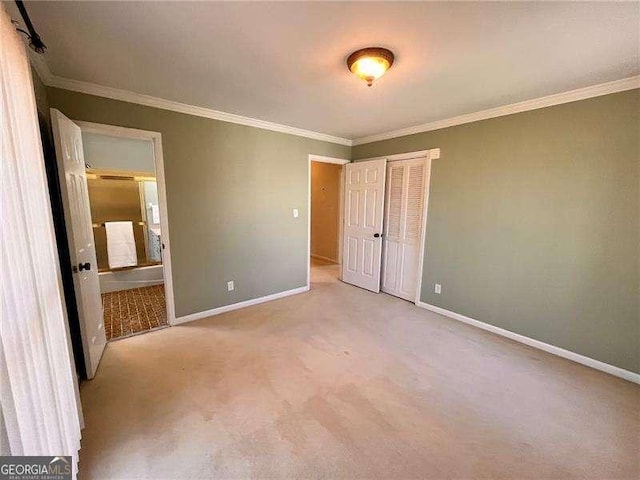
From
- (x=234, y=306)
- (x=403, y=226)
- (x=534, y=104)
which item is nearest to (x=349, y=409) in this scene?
(x=234, y=306)

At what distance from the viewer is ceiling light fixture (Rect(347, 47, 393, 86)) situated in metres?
1.69

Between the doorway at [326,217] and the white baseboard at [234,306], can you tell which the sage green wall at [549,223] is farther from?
the doorway at [326,217]

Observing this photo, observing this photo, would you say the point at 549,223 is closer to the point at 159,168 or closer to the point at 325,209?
the point at 159,168

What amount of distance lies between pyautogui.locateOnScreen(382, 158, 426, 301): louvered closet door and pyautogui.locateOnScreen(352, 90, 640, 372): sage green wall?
0.28 m

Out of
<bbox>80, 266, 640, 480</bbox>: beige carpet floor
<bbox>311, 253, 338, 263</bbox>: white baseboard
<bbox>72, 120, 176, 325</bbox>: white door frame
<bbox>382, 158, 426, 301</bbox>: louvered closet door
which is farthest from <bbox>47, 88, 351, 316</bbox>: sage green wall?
<bbox>311, 253, 338, 263</bbox>: white baseboard

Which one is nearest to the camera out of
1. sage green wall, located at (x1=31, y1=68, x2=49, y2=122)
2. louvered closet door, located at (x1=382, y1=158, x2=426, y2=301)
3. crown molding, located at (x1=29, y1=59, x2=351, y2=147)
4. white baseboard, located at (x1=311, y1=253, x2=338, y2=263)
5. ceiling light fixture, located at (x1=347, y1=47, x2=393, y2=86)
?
ceiling light fixture, located at (x1=347, y1=47, x2=393, y2=86)

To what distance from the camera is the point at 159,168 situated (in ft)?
8.96

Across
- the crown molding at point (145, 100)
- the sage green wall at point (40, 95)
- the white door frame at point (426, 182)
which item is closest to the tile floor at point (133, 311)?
the sage green wall at point (40, 95)

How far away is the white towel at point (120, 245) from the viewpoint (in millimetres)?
4176

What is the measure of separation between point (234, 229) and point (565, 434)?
133 inches

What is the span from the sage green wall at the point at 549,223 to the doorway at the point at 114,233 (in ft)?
11.0

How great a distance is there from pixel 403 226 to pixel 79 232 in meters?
3.56

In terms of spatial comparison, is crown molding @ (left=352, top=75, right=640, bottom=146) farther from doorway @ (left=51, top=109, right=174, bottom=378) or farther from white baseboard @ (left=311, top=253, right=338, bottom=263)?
white baseboard @ (left=311, top=253, right=338, bottom=263)

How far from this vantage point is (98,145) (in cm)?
409
